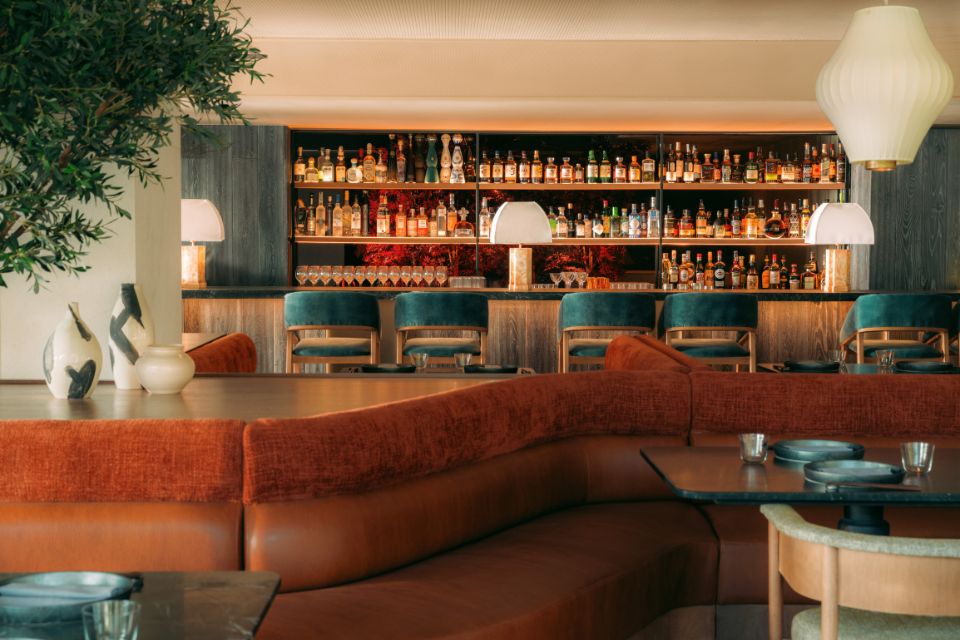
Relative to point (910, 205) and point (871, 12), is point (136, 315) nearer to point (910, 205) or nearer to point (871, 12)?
point (871, 12)

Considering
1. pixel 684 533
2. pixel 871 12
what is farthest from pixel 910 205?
pixel 684 533

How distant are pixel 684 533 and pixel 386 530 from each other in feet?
3.32

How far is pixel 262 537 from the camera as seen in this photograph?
2342mm

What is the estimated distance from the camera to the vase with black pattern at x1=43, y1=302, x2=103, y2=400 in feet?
9.53

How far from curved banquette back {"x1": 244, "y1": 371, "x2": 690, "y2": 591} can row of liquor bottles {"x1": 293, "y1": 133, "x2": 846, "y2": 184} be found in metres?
5.13

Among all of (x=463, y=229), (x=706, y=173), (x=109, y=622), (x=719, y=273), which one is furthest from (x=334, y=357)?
(x=109, y=622)

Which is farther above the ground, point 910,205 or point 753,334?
point 910,205

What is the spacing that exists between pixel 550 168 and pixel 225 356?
4561 mm

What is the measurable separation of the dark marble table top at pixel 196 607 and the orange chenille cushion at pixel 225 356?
7.44ft

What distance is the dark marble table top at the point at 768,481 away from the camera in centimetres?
231

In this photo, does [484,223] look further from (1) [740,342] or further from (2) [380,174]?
(1) [740,342]

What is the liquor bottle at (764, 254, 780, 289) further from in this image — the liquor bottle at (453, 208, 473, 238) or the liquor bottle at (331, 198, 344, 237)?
the liquor bottle at (331, 198, 344, 237)

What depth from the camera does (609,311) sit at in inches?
256

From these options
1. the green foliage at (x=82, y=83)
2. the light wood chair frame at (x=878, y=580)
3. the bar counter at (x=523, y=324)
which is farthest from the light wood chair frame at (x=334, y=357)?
the light wood chair frame at (x=878, y=580)
